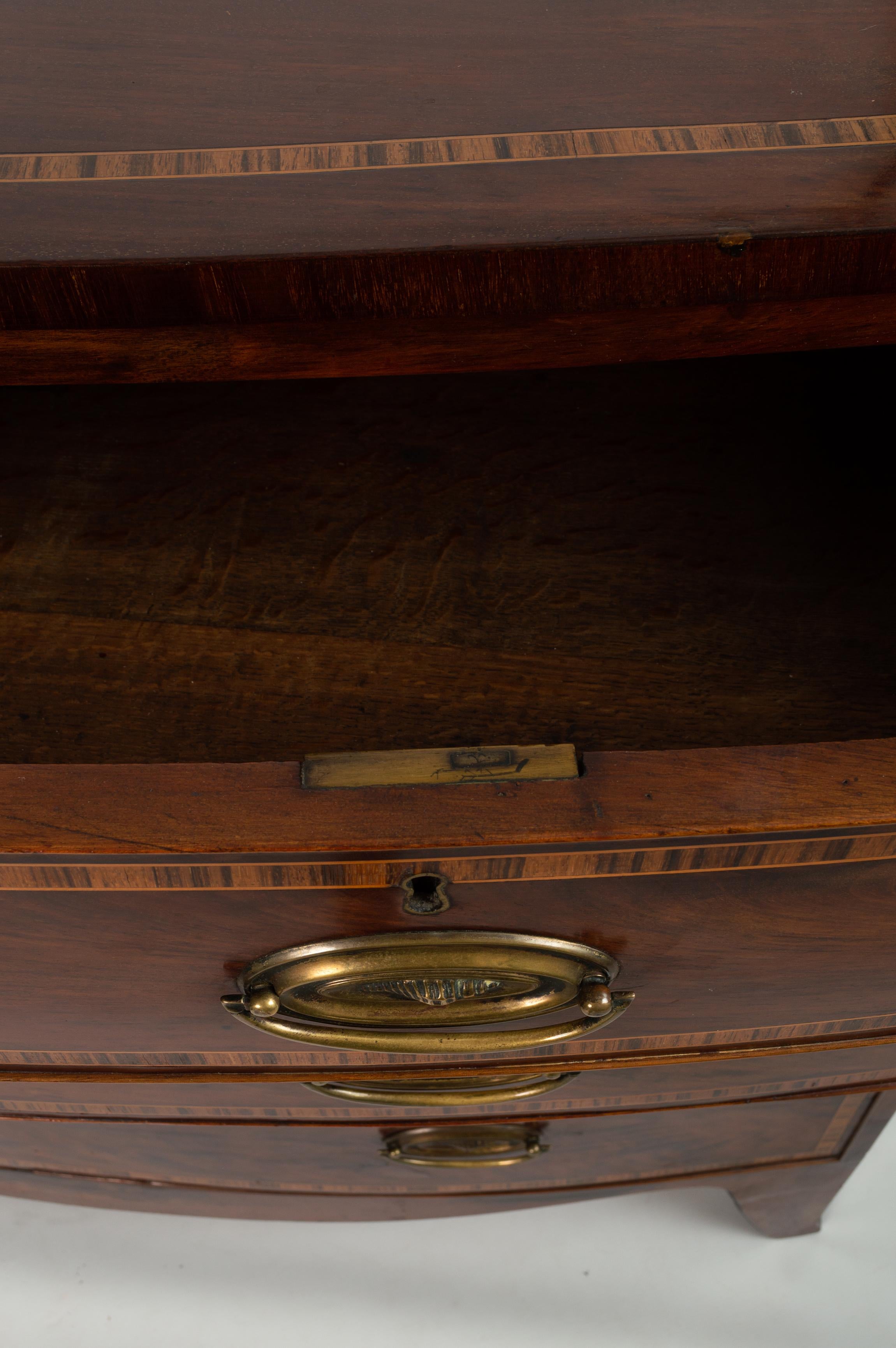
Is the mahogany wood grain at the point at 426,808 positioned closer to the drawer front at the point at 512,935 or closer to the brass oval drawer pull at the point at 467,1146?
the drawer front at the point at 512,935

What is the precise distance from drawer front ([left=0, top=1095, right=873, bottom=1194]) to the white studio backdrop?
0.16 meters

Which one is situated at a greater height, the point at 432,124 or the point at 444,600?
the point at 432,124

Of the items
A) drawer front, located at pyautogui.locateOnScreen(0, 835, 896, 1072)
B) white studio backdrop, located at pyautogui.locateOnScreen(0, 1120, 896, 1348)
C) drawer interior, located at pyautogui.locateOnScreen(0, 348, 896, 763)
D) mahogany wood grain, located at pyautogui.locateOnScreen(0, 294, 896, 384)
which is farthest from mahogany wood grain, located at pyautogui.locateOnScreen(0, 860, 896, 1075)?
white studio backdrop, located at pyautogui.locateOnScreen(0, 1120, 896, 1348)

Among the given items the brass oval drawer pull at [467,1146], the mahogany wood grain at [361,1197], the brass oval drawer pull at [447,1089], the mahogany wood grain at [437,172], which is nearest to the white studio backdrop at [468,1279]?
the mahogany wood grain at [361,1197]

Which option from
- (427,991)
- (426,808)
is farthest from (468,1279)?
(426,808)

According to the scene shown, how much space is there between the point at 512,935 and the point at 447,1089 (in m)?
0.16

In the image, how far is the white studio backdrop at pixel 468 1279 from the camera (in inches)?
33.6

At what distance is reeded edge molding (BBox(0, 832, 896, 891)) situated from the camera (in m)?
0.41

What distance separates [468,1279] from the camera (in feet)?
2.91

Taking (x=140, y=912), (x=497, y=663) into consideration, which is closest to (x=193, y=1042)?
(x=140, y=912)

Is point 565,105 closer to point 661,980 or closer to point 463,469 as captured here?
point 463,469

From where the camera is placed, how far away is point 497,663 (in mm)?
601

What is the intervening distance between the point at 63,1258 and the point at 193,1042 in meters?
0.49

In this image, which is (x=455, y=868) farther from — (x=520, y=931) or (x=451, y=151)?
(x=451, y=151)
